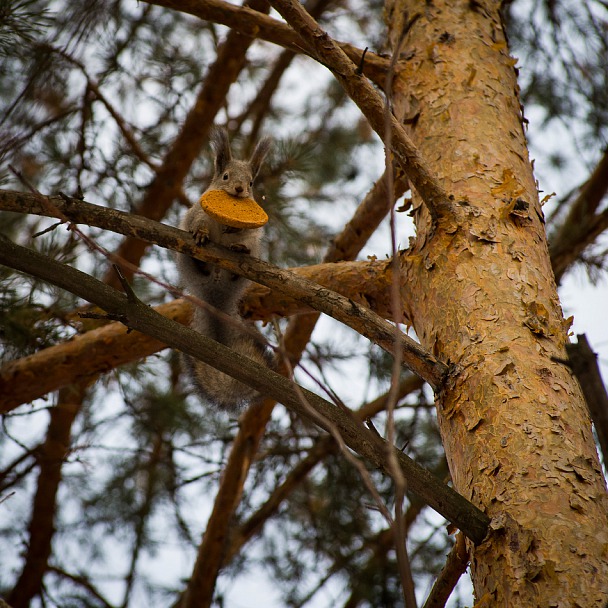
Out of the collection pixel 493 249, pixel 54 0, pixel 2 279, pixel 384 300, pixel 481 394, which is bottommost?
pixel 481 394

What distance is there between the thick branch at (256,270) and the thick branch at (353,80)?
0.31 m

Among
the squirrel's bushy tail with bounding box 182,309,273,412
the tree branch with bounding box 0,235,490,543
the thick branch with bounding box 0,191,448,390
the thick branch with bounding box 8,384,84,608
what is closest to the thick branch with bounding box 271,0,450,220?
the thick branch with bounding box 0,191,448,390

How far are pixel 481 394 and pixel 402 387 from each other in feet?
5.26

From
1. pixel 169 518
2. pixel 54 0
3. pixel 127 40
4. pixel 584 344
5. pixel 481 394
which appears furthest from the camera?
pixel 169 518

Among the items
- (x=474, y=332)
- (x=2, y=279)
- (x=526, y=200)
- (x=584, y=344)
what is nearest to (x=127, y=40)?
(x=2, y=279)

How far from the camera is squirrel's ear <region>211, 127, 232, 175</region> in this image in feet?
7.15

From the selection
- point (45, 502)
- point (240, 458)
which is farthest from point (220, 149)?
point (45, 502)

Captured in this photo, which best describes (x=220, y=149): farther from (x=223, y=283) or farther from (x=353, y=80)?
(x=353, y=80)

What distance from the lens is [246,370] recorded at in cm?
119

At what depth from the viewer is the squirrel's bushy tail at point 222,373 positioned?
212 cm

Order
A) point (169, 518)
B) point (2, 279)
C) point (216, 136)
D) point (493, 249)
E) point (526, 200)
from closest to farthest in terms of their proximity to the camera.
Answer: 1. point (493, 249)
2. point (526, 200)
3. point (2, 279)
4. point (216, 136)
5. point (169, 518)

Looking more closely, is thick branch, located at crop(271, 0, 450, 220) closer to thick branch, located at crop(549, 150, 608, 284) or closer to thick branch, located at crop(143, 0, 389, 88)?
thick branch, located at crop(143, 0, 389, 88)

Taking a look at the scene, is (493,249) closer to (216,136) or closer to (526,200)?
(526,200)

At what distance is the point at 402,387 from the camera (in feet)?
9.43
